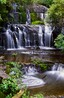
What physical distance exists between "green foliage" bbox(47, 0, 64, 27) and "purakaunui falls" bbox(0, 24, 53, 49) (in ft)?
10.9

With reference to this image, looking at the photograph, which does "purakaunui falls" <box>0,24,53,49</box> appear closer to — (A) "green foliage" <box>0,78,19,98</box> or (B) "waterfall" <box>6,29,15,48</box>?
(B) "waterfall" <box>6,29,15,48</box>

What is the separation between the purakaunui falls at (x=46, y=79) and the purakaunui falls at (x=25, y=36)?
8.63 m

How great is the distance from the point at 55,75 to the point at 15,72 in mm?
2534

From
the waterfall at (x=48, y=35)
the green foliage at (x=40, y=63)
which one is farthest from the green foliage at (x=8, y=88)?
the waterfall at (x=48, y=35)

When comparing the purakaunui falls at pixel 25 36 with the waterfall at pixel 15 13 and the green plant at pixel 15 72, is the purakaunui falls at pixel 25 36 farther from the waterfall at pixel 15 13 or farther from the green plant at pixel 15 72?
the green plant at pixel 15 72

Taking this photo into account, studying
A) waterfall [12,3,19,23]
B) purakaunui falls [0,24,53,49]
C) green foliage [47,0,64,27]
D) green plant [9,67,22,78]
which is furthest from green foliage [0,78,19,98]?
waterfall [12,3,19,23]

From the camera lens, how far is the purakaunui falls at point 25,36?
2607 cm

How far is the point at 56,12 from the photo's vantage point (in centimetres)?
2309

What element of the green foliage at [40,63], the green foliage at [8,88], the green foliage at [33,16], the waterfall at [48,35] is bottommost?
the waterfall at [48,35]

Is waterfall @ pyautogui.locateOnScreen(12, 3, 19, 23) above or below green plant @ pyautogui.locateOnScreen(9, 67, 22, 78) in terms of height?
above

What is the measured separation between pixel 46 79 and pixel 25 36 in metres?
11.7

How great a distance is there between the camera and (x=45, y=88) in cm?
1391

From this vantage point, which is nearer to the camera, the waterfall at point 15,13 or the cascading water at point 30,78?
the cascading water at point 30,78

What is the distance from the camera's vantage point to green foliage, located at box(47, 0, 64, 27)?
75.0 ft
